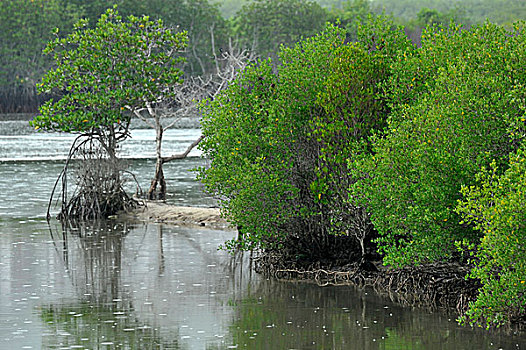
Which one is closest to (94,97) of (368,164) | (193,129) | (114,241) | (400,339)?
(114,241)

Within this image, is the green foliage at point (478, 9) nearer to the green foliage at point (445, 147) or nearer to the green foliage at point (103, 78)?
the green foliage at point (103, 78)

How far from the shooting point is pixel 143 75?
22.6 m

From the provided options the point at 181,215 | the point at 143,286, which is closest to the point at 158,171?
the point at 181,215

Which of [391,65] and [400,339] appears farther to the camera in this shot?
[391,65]

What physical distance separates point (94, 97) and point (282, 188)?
319 inches

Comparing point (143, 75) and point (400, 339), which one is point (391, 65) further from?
point (143, 75)

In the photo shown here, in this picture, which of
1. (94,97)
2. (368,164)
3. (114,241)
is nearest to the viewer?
(368,164)

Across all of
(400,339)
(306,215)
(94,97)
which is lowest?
(400,339)

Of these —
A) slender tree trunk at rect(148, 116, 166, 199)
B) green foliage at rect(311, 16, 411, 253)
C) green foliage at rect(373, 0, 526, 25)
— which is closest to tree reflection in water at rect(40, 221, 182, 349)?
green foliage at rect(311, 16, 411, 253)

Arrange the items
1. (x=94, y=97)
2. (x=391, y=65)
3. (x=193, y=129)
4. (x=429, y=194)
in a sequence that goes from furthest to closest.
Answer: (x=193, y=129)
(x=94, y=97)
(x=391, y=65)
(x=429, y=194)

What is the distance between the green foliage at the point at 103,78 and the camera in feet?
70.7

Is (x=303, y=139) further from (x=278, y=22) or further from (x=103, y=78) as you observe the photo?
(x=278, y=22)

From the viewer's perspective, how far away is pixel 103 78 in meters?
22.1

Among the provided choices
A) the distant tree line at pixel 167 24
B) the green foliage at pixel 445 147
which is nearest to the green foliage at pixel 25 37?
the distant tree line at pixel 167 24
